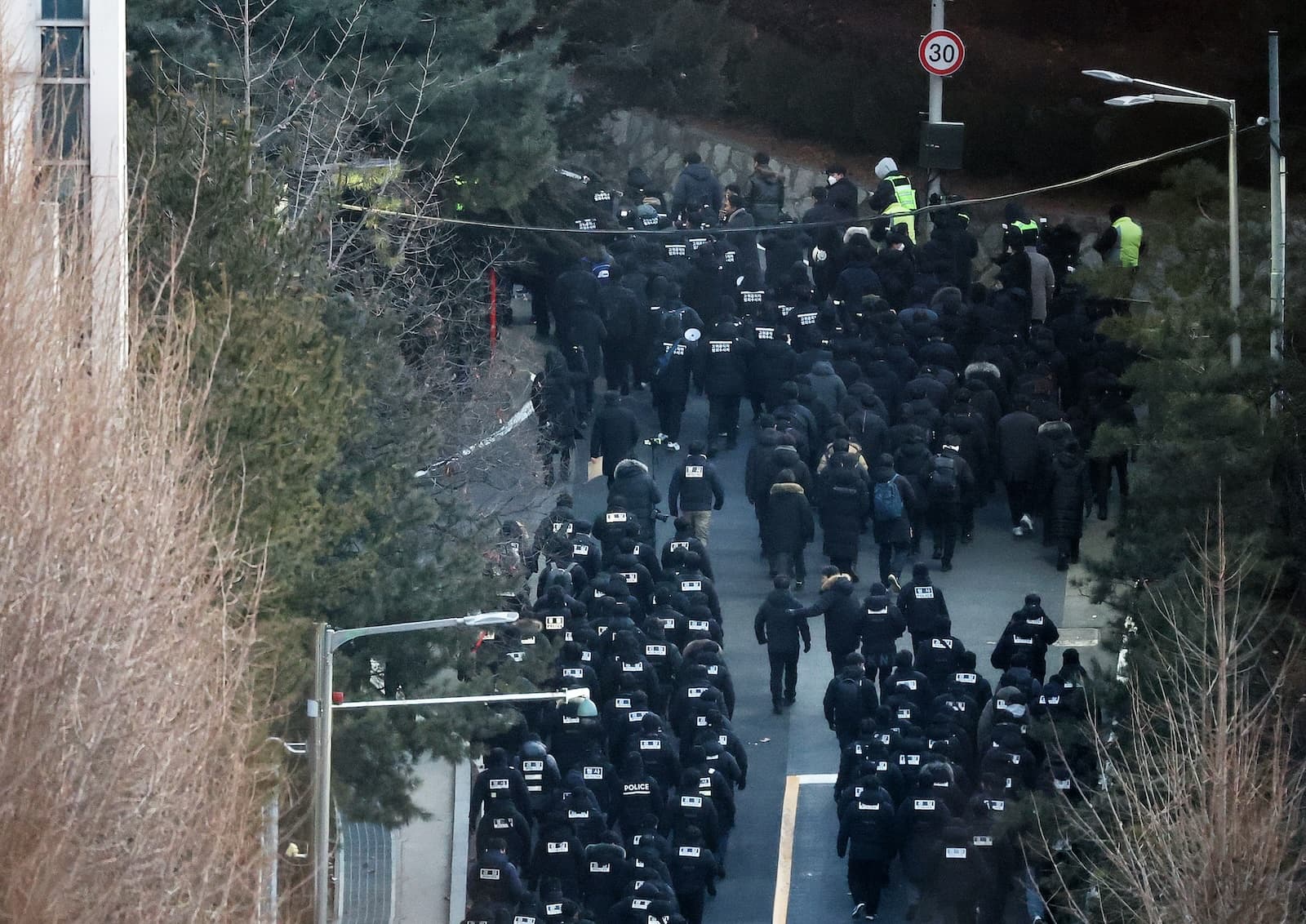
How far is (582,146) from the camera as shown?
36719 mm

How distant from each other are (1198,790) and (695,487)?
951cm

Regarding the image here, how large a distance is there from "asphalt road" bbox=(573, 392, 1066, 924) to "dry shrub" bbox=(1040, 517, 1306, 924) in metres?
2.96

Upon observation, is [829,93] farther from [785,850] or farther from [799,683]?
[785,850]

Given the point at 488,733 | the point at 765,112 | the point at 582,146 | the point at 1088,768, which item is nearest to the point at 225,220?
the point at 488,733

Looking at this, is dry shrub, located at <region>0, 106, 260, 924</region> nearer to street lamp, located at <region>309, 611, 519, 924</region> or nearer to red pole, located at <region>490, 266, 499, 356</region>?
street lamp, located at <region>309, 611, 519, 924</region>

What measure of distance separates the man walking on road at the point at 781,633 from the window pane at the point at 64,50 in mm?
8310

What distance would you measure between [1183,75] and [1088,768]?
84.5 feet

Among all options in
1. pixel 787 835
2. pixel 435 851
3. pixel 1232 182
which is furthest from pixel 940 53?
pixel 435 851

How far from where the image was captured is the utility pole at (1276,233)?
2242cm

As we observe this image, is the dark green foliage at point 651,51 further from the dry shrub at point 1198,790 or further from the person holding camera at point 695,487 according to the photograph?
the dry shrub at point 1198,790

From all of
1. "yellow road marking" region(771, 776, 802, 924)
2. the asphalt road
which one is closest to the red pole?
the asphalt road

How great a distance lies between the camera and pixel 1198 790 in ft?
56.4

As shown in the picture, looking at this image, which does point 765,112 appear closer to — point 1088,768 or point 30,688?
point 1088,768

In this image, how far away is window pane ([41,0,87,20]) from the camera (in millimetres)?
21498
